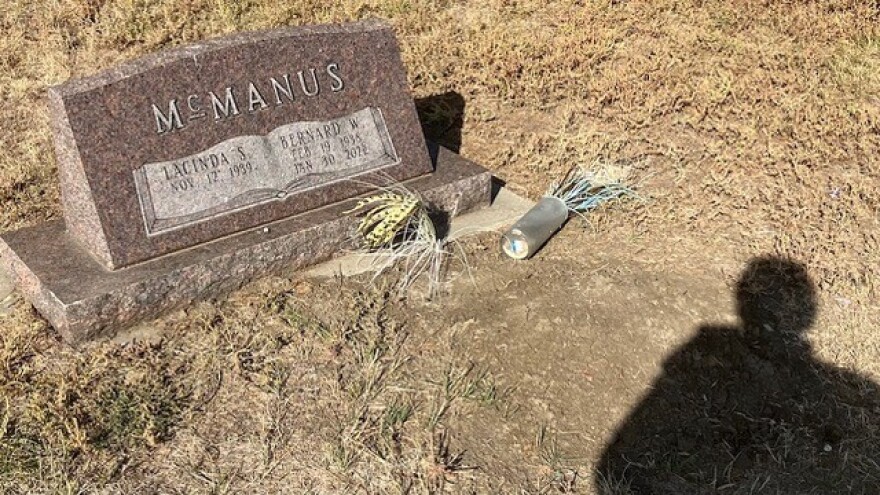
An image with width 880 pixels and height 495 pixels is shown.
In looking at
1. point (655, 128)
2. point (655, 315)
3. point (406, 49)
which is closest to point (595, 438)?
point (655, 315)

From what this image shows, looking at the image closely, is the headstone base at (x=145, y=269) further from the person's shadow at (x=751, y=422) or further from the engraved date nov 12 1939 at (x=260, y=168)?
the person's shadow at (x=751, y=422)

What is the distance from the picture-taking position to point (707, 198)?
5.63 meters

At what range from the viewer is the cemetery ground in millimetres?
3689

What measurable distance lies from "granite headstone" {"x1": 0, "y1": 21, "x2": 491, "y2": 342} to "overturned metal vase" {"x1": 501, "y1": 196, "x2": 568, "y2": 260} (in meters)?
0.55

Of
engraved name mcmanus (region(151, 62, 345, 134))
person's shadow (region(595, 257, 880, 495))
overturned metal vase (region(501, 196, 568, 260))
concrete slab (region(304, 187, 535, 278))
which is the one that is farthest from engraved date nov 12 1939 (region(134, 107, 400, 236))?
person's shadow (region(595, 257, 880, 495))

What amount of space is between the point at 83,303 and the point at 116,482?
0.93 m

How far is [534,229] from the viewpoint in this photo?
16.4 ft

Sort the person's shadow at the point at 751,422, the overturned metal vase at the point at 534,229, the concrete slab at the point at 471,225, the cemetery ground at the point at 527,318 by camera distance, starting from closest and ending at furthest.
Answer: the cemetery ground at the point at 527,318, the person's shadow at the point at 751,422, the concrete slab at the point at 471,225, the overturned metal vase at the point at 534,229

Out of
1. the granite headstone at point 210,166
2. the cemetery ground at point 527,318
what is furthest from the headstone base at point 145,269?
the cemetery ground at point 527,318

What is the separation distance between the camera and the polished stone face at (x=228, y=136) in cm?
418

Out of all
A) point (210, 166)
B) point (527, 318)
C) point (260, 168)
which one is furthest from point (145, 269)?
point (527, 318)

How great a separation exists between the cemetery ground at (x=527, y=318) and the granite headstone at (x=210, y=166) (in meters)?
0.26

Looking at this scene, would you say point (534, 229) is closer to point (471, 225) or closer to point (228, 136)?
point (471, 225)

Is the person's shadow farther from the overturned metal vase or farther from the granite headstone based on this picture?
the granite headstone
